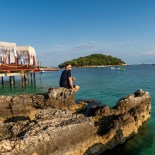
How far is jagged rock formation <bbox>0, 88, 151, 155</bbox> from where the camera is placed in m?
7.93

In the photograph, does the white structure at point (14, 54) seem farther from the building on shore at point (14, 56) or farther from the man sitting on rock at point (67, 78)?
the man sitting on rock at point (67, 78)

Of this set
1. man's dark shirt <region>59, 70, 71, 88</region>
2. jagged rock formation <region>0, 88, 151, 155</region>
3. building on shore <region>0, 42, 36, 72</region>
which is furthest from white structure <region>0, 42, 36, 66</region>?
jagged rock formation <region>0, 88, 151, 155</region>

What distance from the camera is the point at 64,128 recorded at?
882cm

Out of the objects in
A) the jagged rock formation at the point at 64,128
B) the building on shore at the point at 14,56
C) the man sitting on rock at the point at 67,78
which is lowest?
the jagged rock formation at the point at 64,128

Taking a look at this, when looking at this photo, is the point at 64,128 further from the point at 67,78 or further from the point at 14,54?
the point at 14,54

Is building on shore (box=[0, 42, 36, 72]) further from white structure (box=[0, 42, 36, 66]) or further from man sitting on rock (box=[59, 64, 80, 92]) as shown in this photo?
man sitting on rock (box=[59, 64, 80, 92])

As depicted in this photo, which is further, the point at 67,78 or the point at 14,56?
the point at 14,56

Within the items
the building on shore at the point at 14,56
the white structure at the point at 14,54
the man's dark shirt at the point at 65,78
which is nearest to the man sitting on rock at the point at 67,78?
the man's dark shirt at the point at 65,78

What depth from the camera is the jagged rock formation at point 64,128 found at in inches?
312

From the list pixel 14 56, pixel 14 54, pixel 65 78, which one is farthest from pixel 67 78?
pixel 14 56

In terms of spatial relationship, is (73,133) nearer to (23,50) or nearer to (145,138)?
(145,138)

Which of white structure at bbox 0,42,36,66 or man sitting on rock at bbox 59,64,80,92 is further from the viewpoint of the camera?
white structure at bbox 0,42,36,66

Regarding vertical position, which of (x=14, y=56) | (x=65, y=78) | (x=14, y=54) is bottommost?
(x=65, y=78)

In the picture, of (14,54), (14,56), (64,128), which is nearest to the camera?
(64,128)
